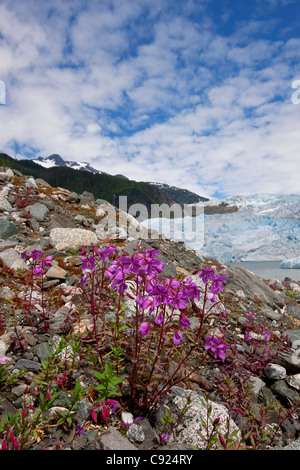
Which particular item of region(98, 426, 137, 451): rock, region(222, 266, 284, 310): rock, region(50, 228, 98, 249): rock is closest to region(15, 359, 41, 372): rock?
region(98, 426, 137, 451): rock

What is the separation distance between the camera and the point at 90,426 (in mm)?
2391

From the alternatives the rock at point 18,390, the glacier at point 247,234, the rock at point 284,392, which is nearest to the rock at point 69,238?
the rock at point 18,390

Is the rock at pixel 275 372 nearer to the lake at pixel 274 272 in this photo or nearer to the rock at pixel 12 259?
the rock at pixel 12 259

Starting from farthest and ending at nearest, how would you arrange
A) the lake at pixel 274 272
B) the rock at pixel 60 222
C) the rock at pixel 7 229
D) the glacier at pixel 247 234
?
the glacier at pixel 247 234, the lake at pixel 274 272, the rock at pixel 60 222, the rock at pixel 7 229

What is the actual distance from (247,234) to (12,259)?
44599mm

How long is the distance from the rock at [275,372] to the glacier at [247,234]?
3366 cm

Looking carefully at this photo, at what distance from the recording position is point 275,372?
4.24 m

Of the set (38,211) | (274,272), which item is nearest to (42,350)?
(38,211)

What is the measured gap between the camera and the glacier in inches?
1619

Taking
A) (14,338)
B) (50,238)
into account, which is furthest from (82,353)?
(50,238)

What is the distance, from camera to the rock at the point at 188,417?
2.54m

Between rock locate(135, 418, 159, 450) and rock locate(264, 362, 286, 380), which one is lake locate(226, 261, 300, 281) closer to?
rock locate(264, 362, 286, 380)

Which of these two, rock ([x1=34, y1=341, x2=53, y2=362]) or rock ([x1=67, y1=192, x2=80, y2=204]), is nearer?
rock ([x1=34, y1=341, x2=53, y2=362])

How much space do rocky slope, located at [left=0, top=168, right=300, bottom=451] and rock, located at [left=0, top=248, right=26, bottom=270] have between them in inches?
0.9
